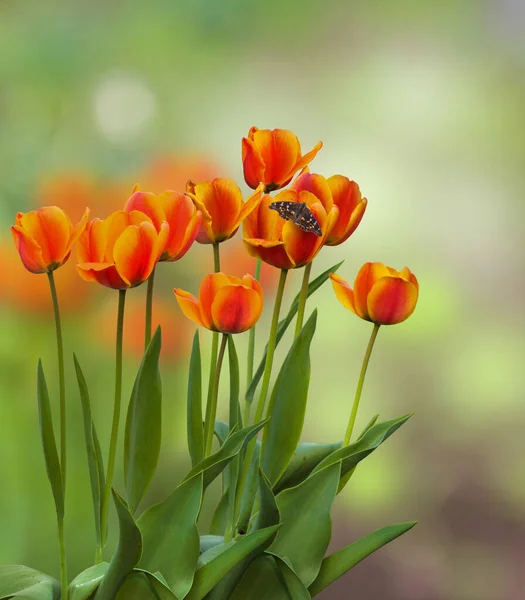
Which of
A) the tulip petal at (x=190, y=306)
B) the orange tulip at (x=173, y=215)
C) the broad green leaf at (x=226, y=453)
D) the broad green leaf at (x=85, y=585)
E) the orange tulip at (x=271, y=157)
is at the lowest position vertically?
the broad green leaf at (x=85, y=585)

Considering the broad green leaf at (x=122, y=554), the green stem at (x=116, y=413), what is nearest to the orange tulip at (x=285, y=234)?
the green stem at (x=116, y=413)

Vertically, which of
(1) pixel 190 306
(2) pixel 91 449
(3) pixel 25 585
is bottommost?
(3) pixel 25 585

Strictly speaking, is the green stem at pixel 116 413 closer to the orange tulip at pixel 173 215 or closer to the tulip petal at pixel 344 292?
the orange tulip at pixel 173 215

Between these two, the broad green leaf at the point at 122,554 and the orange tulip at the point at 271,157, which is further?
the orange tulip at the point at 271,157

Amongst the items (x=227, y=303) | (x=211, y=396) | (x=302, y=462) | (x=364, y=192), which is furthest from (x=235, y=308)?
(x=364, y=192)

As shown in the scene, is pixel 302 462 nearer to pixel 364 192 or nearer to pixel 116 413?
pixel 116 413

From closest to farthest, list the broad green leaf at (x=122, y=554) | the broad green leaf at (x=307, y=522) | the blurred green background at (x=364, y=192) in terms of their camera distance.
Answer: the broad green leaf at (x=122, y=554) < the broad green leaf at (x=307, y=522) < the blurred green background at (x=364, y=192)

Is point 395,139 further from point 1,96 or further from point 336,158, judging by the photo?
point 1,96
